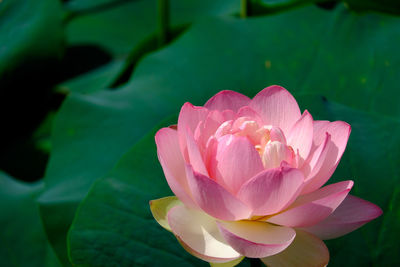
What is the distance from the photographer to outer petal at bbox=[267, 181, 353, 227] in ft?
1.57

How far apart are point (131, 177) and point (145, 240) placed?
0.14m

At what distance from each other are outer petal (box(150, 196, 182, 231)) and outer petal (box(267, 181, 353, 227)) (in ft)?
0.42

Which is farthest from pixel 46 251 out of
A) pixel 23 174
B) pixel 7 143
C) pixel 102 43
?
pixel 102 43

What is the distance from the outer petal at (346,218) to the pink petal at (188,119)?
0.18 metres

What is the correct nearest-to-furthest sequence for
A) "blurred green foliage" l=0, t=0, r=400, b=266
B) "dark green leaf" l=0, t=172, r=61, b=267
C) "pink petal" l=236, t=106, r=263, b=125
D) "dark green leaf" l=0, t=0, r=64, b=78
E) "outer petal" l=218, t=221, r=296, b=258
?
1. "outer petal" l=218, t=221, r=296, b=258
2. "pink petal" l=236, t=106, r=263, b=125
3. "blurred green foliage" l=0, t=0, r=400, b=266
4. "dark green leaf" l=0, t=172, r=61, b=267
5. "dark green leaf" l=0, t=0, r=64, b=78

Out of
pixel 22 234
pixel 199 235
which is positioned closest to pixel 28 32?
pixel 22 234

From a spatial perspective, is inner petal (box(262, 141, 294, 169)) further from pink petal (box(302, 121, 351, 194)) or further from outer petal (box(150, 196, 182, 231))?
outer petal (box(150, 196, 182, 231))

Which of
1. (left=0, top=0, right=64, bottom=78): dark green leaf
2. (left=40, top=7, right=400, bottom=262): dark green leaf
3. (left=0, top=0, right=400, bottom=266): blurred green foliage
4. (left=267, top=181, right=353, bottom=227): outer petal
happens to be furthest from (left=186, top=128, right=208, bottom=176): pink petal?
(left=0, top=0, right=64, bottom=78): dark green leaf

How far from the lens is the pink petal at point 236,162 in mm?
495

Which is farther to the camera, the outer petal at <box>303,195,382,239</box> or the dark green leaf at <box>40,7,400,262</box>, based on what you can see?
the dark green leaf at <box>40,7,400,262</box>

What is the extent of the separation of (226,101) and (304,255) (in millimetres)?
238

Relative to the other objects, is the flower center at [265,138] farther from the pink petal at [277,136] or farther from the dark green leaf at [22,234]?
the dark green leaf at [22,234]

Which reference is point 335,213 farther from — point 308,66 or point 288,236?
point 308,66

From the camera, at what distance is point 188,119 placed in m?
0.57
